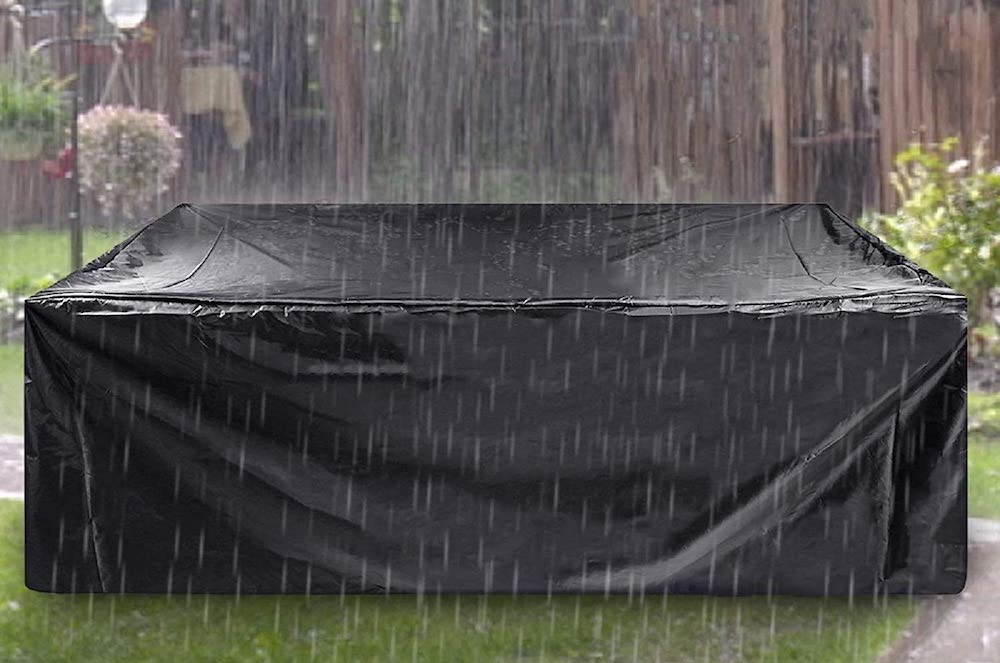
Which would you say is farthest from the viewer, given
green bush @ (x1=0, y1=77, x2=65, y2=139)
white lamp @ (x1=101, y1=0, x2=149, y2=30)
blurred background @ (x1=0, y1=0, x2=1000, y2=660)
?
green bush @ (x1=0, y1=77, x2=65, y2=139)

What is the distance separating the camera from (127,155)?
6.30m

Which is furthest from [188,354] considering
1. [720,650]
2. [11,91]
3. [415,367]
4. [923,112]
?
[11,91]

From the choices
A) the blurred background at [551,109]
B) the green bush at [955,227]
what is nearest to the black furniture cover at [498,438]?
the green bush at [955,227]

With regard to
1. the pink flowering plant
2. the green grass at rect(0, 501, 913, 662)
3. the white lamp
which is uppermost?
the white lamp

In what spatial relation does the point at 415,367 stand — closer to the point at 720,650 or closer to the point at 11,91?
the point at 720,650

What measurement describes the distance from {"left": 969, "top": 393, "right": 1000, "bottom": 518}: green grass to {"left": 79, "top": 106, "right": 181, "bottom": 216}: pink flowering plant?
410 centimetres

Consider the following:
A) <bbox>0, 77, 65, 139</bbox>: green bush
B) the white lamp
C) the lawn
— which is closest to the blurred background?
the white lamp

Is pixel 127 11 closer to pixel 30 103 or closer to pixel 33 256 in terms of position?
pixel 30 103

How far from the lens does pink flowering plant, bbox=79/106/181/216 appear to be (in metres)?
6.29

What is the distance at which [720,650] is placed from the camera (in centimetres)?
282

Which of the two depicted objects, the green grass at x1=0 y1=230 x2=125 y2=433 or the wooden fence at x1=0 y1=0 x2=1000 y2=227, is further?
the green grass at x1=0 y1=230 x2=125 y2=433

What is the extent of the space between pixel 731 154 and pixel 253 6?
2.66 metres

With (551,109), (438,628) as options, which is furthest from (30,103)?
(438,628)

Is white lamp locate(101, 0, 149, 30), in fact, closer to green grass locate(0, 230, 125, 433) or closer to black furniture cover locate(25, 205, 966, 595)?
green grass locate(0, 230, 125, 433)
